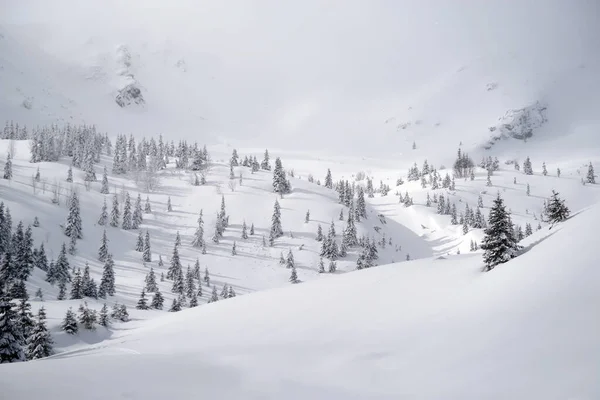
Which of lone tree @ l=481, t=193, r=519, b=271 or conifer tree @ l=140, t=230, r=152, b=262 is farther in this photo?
conifer tree @ l=140, t=230, r=152, b=262

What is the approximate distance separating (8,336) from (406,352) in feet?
95.6

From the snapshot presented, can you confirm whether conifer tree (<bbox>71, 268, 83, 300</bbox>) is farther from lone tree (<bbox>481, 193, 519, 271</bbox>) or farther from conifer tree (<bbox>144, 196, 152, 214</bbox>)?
conifer tree (<bbox>144, 196, 152, 214</bbox>)

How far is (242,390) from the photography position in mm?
9375

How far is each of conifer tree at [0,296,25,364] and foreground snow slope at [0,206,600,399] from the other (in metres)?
14.9

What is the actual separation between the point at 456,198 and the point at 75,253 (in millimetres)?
165061

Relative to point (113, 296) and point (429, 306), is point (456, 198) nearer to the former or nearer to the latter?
point (113, 296)

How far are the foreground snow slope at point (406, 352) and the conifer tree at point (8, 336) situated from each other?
48.8ft

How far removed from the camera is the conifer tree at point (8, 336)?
81.1 ft

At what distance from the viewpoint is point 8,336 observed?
2508 centimetres

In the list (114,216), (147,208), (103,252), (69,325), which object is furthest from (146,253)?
(69,325)

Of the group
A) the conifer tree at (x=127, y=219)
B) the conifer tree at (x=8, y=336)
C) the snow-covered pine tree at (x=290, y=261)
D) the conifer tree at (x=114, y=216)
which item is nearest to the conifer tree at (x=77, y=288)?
the conifer tree at (x=8, y=336)

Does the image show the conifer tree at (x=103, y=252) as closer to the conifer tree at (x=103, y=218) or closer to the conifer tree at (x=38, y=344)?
the conifer tree at (x=103, y=218)

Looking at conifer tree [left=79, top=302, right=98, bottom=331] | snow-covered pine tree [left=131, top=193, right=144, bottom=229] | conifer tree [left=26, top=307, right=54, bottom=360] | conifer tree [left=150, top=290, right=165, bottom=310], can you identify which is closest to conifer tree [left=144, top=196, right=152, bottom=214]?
snow-covered pine tree [left=131, top=193, right=144, bottom=229]

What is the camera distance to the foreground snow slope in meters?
8.39
